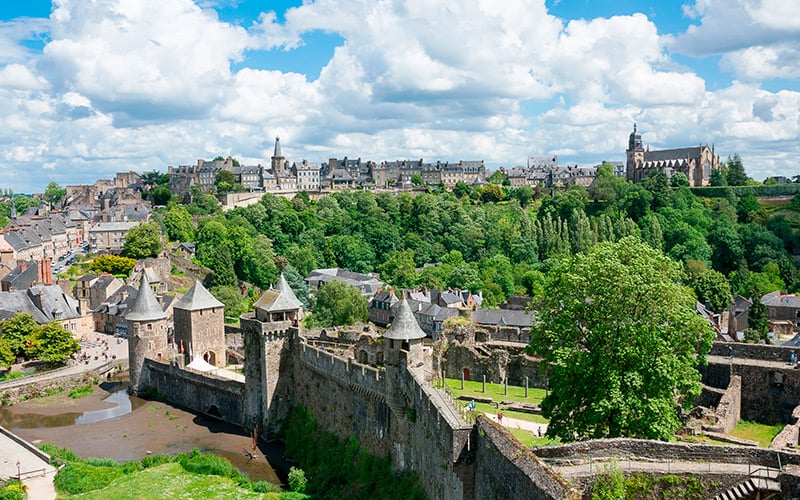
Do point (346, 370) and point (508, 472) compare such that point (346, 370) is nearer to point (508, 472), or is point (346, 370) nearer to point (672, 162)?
point (508, 472)

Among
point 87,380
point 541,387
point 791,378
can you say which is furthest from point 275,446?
point 791,378

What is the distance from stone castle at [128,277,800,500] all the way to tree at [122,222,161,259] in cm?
3093

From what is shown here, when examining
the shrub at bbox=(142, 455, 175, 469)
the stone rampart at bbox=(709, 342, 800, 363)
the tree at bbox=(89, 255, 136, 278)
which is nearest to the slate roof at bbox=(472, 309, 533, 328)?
the stone rampart at bbox=(709, 342, 800, 363)

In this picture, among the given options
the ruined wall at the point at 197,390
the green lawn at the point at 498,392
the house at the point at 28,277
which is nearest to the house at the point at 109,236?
the house at the point at 28,277

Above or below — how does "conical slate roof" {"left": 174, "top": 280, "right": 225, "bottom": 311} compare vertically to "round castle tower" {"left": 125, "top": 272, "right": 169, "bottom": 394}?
above

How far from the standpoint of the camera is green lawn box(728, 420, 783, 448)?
27.6 meters

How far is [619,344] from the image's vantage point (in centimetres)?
2286

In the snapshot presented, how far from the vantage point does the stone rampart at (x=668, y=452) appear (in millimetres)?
16344

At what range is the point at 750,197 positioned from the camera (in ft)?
317

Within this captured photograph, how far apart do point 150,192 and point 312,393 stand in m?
107

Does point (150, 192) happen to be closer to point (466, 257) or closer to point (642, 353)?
point (466, 257)

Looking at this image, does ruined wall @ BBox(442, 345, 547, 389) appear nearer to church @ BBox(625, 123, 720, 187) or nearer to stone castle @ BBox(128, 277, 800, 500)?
stone castle @ BBox(128, 277, 800, 500)

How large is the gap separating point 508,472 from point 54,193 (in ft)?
572

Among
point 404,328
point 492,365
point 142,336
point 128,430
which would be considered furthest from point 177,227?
point 404,328
